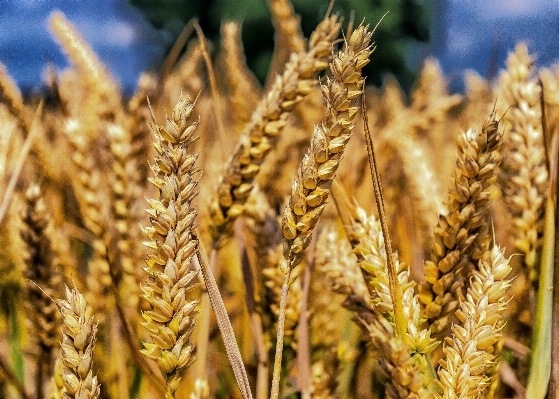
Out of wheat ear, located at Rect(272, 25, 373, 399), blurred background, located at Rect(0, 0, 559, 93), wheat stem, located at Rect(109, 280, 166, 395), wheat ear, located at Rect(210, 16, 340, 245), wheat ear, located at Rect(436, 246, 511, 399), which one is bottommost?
wheat ear, located at Rect(436, 246, 511, 399)

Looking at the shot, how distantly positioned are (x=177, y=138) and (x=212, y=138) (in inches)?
64.6

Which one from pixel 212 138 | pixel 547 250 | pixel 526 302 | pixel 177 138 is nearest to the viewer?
pixel 177 138

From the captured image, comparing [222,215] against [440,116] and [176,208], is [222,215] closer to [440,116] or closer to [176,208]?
[176,208]

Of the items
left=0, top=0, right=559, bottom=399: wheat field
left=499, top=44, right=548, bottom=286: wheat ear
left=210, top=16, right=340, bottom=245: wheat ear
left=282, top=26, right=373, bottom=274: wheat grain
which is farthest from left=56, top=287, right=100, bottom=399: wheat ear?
left=499, top=44, right=548, bottom=286: wheat ear

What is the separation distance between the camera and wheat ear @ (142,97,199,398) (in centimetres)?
27

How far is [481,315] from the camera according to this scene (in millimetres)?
298

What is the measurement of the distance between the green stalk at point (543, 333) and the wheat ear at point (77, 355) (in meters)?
0.31

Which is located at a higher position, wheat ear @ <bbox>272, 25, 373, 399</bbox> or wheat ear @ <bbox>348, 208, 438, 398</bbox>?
wheat ear @ <bbox>272, 25, 373, 399</bbox>

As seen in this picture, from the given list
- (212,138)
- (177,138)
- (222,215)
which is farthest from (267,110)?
(212,138)

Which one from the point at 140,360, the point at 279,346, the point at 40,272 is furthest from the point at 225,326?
the point at 40,272

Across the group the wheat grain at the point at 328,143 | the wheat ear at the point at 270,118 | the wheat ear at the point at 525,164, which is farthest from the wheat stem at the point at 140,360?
the wheat ear at the point at 525,164

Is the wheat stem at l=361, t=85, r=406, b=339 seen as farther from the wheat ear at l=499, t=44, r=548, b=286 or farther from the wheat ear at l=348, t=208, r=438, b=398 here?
the wheat ear at l=499, t=44, r=548, b=286

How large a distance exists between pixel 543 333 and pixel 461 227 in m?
0.12

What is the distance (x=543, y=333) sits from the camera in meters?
0.40
